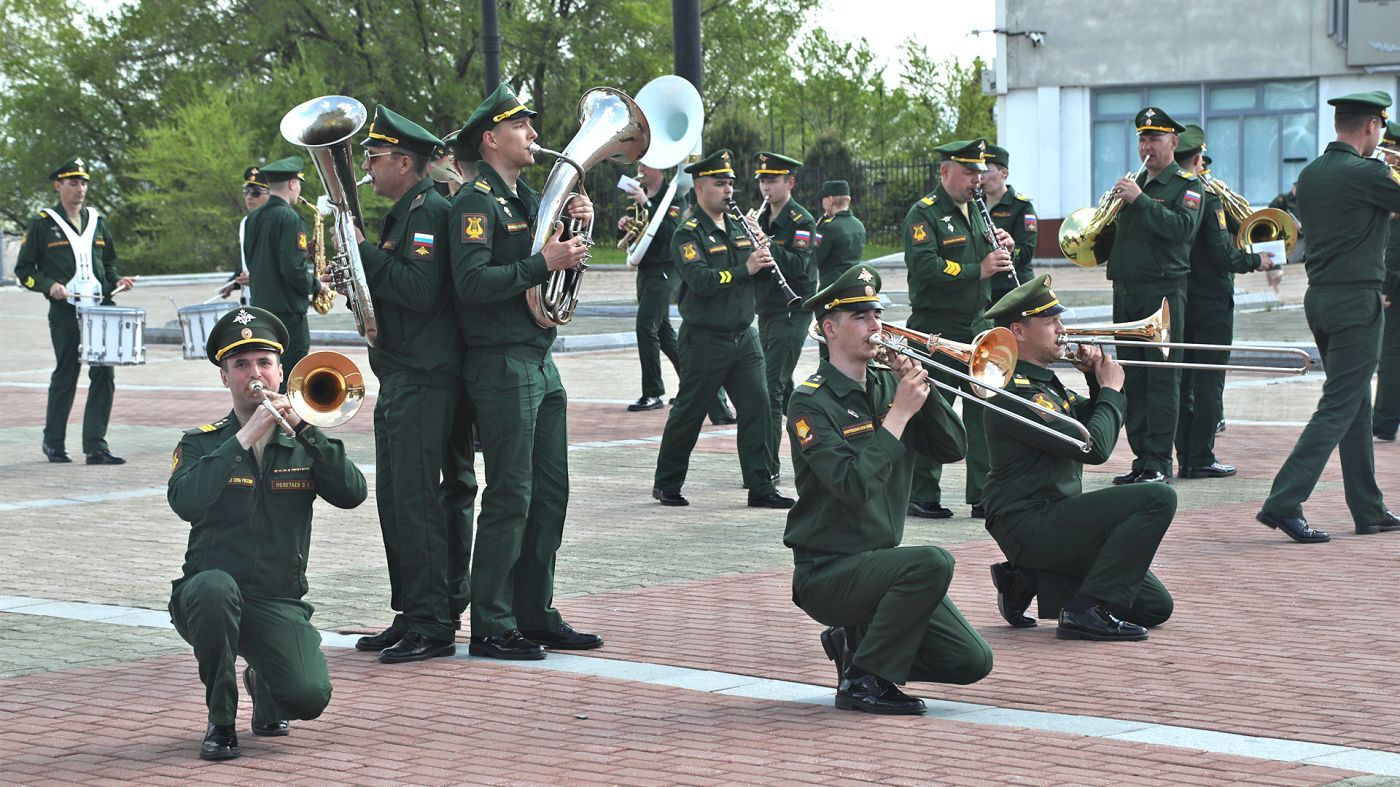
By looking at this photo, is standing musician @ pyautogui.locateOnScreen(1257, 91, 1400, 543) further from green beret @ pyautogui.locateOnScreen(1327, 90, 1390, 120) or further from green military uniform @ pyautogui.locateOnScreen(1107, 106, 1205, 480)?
green military uniform @ pyautogui.locateOnScreen(1107, 106, 1205, 480)

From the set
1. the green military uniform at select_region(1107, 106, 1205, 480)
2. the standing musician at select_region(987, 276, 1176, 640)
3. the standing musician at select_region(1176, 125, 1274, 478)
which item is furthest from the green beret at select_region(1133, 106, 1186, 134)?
the standing musician at select_region(987, 276, 1176, 640)

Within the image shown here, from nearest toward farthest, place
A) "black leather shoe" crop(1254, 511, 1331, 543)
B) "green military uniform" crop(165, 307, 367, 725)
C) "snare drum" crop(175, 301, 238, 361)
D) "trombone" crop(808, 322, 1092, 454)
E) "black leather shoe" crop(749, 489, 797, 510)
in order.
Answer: "green military uniform" crop(165, 307, 367, 725)
"trombone" crop(808, 322, 1092, 454)
"black leather shoe" crop(1254, 511, 1331, 543)
"black leather shoe" crop(749, 489, 797, 510)
"snare drum" crop(175, 301, 238, 361)

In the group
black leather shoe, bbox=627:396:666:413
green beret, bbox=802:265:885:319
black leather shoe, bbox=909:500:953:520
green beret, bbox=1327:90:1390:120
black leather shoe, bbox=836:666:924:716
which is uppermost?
green beret, bbox=1327:90:1390:120

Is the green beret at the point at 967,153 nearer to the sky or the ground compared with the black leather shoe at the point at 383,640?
nearer to the sky

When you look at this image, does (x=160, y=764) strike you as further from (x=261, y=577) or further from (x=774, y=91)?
(x=774, y=91)

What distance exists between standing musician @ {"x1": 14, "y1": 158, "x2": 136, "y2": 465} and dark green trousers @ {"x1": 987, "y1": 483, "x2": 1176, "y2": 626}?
8.20m

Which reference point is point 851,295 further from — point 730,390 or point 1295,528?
point 730,390

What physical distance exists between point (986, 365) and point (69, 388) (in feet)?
29.0

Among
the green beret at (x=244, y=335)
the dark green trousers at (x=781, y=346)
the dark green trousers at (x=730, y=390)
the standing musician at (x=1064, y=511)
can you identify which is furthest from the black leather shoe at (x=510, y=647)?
the dark green trousers at (x=781, y=346)

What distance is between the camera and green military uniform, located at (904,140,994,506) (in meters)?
10.4

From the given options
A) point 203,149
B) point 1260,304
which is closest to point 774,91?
point 203,149

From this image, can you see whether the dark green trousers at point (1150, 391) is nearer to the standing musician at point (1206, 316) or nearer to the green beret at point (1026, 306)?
→ the standing musician at point (1206, 316)

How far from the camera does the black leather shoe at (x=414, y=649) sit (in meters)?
7.08

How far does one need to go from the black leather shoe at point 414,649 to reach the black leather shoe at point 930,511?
3.90 metres
